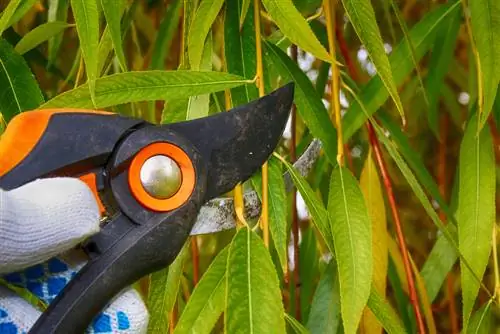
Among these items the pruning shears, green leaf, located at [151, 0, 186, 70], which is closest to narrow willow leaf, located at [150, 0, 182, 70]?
green leaf, located at [151, 0, 186, 70]

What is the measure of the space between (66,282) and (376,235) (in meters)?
0.28

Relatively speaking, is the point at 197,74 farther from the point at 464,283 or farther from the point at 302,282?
the point at 302,282

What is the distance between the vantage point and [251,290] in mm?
501

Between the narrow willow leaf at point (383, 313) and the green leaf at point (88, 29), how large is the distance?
0.66 feet

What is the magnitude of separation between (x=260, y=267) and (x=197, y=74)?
114 millimetres

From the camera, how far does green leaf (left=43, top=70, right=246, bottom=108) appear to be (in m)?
0.53

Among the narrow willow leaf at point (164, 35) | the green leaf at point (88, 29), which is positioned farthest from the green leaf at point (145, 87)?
the narrow willow leaf at point (164, 35)

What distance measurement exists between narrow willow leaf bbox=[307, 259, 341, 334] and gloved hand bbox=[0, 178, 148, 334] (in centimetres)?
22

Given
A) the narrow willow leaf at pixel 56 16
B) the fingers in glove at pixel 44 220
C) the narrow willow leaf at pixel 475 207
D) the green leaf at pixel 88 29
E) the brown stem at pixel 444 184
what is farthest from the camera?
the brown stem at pixel 444 184

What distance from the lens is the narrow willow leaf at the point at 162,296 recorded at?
570 millimetres

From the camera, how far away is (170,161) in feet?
1.49

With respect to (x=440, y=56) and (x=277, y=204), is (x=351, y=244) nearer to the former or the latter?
(x=277, y=204)

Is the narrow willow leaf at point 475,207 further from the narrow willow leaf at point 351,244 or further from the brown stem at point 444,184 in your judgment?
the brown stem at point 444,184

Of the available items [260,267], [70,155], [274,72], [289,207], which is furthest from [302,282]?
[70,155]
